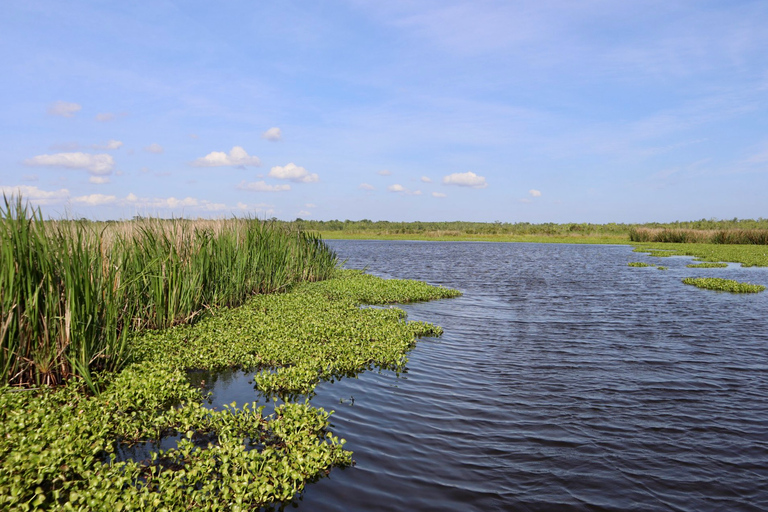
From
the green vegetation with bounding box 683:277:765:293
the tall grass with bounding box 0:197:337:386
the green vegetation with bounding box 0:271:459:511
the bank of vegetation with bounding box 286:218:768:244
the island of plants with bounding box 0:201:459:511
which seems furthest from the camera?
the bank of vegetation with bounding box 286:218:768:244

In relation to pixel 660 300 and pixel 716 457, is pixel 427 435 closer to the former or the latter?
pixel 716 457

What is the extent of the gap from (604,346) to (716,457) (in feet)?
24.8

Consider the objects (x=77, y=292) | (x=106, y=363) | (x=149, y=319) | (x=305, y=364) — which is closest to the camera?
(x=77, y=292)

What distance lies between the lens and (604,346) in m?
15.5

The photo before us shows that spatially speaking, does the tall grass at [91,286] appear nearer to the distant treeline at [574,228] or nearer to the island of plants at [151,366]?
A: the island of plants at [151,366]

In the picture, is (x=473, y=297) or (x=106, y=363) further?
(x=473, y=297)

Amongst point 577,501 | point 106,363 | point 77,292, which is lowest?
point 577,501

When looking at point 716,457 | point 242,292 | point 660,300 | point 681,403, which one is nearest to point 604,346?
point 681,403

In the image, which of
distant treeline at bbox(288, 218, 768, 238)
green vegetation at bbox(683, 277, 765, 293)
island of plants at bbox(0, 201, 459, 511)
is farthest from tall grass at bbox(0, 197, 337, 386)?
distant treeline at bbox(288, 218, 768, 238)

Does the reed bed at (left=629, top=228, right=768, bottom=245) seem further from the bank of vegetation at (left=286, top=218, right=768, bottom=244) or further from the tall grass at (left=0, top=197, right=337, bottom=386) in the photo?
the tall grass at (left=0, top=197, right=337, bottom=386)

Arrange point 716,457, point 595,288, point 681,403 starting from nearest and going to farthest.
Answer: point 716,457
point 681,403
point 595,288

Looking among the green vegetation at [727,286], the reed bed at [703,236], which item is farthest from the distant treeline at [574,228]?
the green vegetation at [727,286]

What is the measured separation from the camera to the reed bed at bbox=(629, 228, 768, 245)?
6400 centimetres

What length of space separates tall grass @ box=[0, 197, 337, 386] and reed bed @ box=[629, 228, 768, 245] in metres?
73.0
